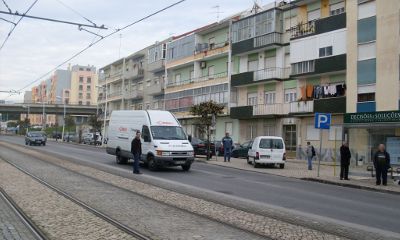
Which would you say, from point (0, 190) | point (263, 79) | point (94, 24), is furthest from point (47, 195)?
point (263, 79)

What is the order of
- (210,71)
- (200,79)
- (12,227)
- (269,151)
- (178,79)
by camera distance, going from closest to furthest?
1. (12,227)
2. (269,151)
3. (210,71)
4. (200,79)
5. (178,79)

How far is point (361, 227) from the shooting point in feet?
31.9

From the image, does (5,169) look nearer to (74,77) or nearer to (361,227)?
(361,227)

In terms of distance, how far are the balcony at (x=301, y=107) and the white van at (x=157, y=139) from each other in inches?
713

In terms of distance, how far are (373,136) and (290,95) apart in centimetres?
1943

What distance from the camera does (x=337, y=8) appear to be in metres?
37.6

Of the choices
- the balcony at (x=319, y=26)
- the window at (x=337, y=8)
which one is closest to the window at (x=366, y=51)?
the balcony at (x=319, y=26)

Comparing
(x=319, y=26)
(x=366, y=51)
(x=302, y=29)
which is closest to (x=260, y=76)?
(x=302, y=29)

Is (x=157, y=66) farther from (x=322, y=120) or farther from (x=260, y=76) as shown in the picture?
(x=322, y=120)

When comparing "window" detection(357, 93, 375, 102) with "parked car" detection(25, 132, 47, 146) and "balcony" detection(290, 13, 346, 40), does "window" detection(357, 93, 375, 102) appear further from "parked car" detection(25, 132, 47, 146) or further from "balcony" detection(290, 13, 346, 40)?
"parked car" detection(25, 132, 47, 146)

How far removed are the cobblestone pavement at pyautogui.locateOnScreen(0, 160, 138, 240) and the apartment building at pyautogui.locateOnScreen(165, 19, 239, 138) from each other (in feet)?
114

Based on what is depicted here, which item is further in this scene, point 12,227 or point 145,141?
point 145,141

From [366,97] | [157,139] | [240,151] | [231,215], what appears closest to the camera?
[231,215]

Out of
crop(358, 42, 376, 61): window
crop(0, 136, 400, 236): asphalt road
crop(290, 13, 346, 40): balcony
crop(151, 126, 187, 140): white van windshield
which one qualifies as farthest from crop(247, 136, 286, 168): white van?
crop(290, 13, 346, 40): balcony
